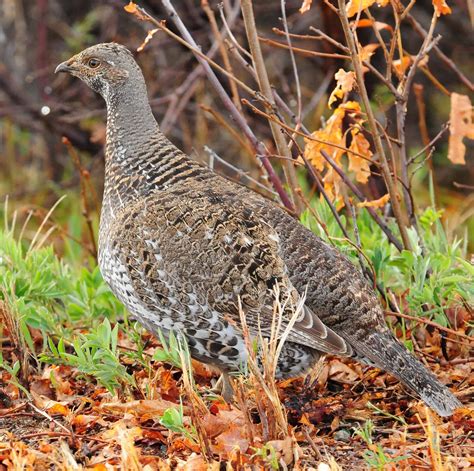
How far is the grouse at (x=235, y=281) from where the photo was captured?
400cm

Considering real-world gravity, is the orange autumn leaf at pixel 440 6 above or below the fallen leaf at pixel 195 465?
above

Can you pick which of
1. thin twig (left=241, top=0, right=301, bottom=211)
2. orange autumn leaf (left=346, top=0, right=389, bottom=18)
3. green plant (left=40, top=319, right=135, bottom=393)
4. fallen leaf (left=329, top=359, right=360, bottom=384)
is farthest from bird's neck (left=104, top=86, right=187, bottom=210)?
fallen leaf (left=329, top=359, right=360, bottom=384)

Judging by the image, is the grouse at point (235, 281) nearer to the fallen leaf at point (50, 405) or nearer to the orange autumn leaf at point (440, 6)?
the fallen leaf at point (50, 405)

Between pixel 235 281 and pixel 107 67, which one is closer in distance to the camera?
pixel 235 281

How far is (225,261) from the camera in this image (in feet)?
13.3

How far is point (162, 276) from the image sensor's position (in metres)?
4.09

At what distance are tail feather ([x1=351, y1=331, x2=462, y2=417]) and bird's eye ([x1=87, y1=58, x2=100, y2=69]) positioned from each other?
206 cm

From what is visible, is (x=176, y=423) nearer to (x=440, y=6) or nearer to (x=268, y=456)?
(x=268, y=456)

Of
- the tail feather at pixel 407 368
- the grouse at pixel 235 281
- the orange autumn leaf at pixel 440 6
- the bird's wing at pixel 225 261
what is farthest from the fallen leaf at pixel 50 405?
the orange autumn leaf at pixel 440 6

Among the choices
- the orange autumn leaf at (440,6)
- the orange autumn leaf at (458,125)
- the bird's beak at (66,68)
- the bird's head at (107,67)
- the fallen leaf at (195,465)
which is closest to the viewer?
the fallen leaf at (195,465)

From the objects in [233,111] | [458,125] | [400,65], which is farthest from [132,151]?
[458,125]

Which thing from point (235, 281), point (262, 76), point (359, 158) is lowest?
point (235, 281)

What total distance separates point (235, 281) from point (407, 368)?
0.83m

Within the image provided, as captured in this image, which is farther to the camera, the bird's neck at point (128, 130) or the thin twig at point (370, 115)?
the bird's neck at point (128, 130)
